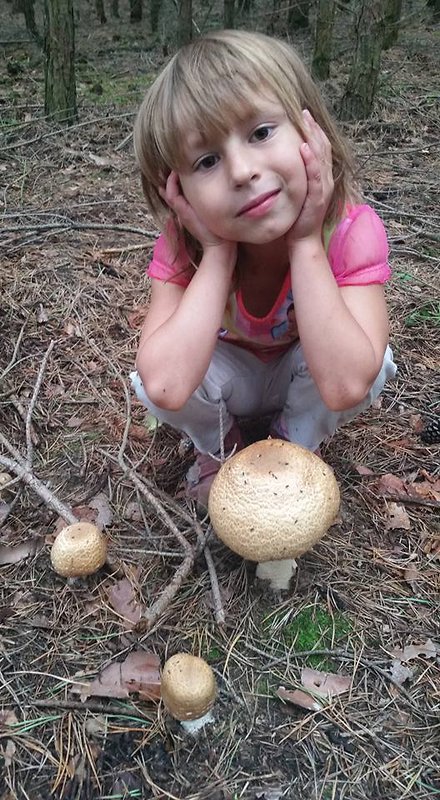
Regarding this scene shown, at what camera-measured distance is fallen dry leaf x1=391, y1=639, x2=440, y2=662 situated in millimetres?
2080

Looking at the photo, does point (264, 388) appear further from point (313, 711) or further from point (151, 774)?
point (151, 774)

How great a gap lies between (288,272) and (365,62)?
4718 millimetres

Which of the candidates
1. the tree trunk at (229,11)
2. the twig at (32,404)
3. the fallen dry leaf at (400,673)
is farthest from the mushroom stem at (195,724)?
the tree trunk at (229,11)

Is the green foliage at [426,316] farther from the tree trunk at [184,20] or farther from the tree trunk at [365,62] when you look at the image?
the tree trunk at [184,20]

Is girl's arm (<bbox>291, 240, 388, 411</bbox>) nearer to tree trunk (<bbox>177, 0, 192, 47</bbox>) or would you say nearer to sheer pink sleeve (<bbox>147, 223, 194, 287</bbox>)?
sheer pink sleeve (<bbox>147, 223, 194, 287</bbox>)

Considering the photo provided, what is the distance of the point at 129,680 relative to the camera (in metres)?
2.02

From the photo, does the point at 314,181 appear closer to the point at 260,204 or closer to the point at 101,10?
the point at 260,204

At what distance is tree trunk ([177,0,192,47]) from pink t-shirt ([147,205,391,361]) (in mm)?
8009

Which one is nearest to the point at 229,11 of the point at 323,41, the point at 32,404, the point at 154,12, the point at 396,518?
the point at 323,41

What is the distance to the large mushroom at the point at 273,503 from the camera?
6.21 feet

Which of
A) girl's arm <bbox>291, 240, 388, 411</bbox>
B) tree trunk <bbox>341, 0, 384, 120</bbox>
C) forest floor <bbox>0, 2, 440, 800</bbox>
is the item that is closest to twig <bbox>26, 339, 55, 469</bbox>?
forest floor <bbox>0, 2, 440, 800</bbox>

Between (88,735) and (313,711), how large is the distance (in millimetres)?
701

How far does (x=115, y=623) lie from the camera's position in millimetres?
2211

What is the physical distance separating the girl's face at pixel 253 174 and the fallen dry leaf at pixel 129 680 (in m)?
1.45
